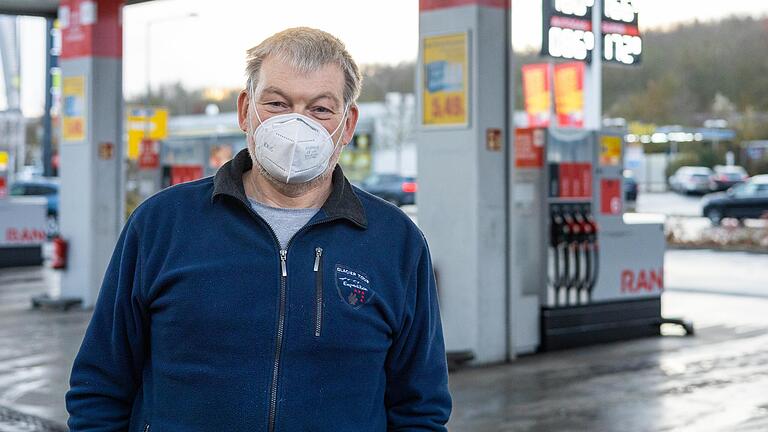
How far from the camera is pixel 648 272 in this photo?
11.8 metres

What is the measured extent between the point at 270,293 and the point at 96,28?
12.0 m

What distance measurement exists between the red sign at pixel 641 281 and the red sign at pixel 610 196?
636 mm

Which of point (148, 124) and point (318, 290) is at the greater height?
point (148, 124)

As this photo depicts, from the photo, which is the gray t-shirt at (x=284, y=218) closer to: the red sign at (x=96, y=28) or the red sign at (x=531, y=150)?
the red sign at (x=531, y=150)

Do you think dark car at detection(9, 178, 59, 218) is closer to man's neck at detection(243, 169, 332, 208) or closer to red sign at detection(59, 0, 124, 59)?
red sign at detection(59, 0, 124, 59)

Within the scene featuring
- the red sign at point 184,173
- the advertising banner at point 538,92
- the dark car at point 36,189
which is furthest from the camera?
the dark car at point 36,189

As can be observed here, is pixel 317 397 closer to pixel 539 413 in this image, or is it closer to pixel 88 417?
pixel 88 417

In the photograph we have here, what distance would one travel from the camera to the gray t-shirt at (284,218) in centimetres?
258

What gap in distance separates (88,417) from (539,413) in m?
5.68

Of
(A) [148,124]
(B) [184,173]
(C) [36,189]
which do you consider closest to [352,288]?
(B) [184,173]

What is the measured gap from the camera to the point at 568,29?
1069 centimetres

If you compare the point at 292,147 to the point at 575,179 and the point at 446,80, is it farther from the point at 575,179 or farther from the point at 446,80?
the point at 575,179

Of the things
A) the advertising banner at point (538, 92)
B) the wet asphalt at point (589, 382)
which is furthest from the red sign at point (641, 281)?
the advertising banner at point (538, 92)

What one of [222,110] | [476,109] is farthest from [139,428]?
[222,110]
